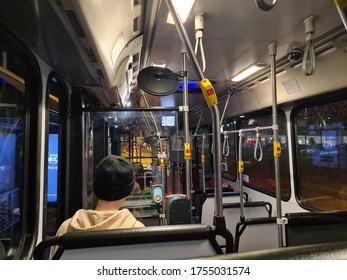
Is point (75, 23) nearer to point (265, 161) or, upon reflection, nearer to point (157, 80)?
point (157, 80)

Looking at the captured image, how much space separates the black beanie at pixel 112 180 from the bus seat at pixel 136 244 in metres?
0.22

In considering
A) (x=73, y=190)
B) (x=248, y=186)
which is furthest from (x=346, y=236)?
(x=248, y=186)

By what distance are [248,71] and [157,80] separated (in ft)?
4.28

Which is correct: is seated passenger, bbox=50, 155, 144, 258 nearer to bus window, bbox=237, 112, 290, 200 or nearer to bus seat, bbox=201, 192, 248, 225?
bus seat, bbox=201, 192, 248, 225

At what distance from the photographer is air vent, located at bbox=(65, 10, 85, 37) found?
0.87m

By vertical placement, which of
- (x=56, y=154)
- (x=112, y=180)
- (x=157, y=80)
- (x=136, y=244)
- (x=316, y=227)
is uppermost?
(x=157, y=80)

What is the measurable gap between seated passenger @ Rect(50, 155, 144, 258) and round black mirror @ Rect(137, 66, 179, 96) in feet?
1.94

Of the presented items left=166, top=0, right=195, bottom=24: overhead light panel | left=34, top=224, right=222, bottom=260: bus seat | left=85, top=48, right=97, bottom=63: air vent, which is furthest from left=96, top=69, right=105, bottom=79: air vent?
left=34, top=224, right=222, bottom=260: bus seat

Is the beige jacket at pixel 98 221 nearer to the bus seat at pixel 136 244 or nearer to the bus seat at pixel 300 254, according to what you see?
the bus seat at pixel 136 244

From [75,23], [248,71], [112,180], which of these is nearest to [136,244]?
[112,180]

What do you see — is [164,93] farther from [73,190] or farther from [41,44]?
[73,190]

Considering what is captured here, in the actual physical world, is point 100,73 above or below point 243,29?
below

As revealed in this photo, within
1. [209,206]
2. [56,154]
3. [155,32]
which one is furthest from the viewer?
[209,206]

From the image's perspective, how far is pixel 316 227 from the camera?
1.39 meters
